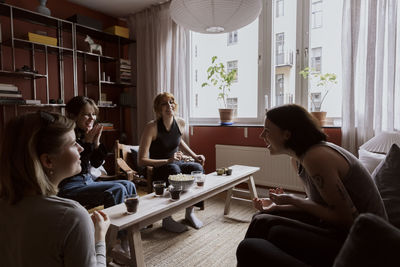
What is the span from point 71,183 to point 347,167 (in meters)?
1.73

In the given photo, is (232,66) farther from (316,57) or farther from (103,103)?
(103,103)

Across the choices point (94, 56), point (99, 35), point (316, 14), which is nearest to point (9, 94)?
point (94, 56)

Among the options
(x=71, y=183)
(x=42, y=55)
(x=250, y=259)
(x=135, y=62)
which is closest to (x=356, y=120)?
(x=250, y=259)

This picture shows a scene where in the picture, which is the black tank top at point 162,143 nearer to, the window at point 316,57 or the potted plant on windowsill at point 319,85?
the potted plant on windowsill at point 319,85

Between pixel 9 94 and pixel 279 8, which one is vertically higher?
pixel 279 8

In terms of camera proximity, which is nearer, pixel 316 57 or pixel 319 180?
pixel 319 180

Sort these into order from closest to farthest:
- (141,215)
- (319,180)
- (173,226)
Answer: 1. (319,180)
2. (141,215)
3. (173,226)

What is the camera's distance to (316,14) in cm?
298

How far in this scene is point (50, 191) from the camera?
2.49 ft

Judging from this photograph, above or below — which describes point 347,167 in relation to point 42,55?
below

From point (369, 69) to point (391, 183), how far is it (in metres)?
1.59

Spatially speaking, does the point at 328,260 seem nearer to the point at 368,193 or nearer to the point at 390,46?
the point at 368,193

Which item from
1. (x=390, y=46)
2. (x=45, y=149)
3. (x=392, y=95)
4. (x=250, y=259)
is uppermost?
(x=390, y=46)

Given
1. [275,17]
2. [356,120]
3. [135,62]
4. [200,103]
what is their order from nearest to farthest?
1. [356,120]
2. [275,17]
3. [200,103]
4. [135,62]
